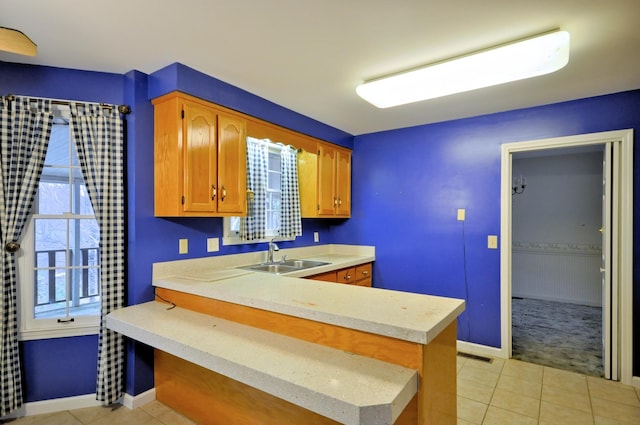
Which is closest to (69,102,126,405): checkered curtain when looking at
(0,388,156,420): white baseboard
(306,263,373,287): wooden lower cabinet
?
(0,388,156,420): white baseboard

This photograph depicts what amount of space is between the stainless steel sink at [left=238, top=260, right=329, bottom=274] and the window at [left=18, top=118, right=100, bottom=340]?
1.18 meters

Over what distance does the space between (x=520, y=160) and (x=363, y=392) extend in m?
5.51

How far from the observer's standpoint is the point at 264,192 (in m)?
3.14

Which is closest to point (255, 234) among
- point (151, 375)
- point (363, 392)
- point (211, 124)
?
point (211, 124)

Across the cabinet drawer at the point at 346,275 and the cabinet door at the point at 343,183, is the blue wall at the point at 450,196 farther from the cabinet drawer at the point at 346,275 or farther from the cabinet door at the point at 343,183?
the cabinet drawer at the point at 346,275

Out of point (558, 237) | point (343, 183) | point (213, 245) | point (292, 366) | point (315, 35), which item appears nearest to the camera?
point (292, 366)

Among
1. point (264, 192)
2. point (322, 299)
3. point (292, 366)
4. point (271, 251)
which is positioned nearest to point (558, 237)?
point (271, 251)

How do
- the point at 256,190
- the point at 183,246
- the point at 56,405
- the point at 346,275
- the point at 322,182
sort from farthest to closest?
the point at 322,182
the point at 346,275
the point at 256,190
the point at 183,246
the point at 56,405

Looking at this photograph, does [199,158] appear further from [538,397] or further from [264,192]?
[538,397]

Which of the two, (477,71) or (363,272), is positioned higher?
(477,71)

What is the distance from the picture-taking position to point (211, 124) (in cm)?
236

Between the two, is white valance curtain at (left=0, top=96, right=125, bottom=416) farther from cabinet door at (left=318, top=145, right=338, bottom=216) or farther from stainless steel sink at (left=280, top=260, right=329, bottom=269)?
cabinet door at (left=318, top=145, right=338, bottom=216)

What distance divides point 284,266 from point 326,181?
1096 millimetres

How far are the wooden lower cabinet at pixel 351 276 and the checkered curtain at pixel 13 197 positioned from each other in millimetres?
2069
